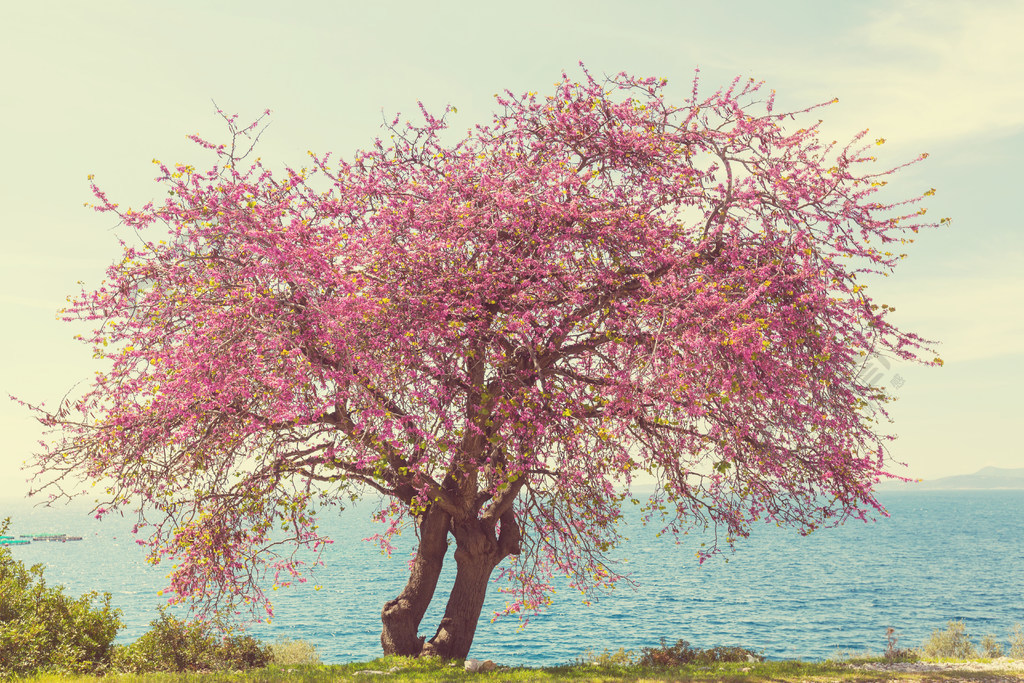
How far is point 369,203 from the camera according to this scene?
16344 mm

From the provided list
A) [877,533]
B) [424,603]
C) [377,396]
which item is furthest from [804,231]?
[877,533]

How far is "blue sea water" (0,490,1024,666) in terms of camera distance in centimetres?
4612

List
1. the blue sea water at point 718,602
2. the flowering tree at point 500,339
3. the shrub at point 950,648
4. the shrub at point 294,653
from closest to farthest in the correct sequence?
the flowering tree at point 500,339, the shrub at point 294,653, the shrub at point 950,648, the blue sea water at point 718,602

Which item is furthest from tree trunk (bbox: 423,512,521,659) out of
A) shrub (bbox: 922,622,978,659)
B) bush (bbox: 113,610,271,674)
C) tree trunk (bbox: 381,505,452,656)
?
shrub (bbox: 922,622,978,659)

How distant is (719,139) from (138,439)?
12.9 m

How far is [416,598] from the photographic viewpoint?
17109 mm

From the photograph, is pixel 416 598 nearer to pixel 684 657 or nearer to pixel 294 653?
pixel 684 657

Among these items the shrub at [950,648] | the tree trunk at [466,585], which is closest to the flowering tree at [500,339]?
the tree trunk at [466,585]

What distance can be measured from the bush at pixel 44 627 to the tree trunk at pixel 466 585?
23.6 feet

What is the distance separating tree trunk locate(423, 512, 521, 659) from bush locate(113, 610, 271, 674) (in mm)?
4613

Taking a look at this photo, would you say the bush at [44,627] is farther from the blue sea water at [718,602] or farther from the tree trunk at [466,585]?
the tree trunk at [466,585]

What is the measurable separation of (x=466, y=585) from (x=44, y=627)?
8.85m

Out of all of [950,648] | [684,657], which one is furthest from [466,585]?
[950,648]

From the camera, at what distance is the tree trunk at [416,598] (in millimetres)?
17047
